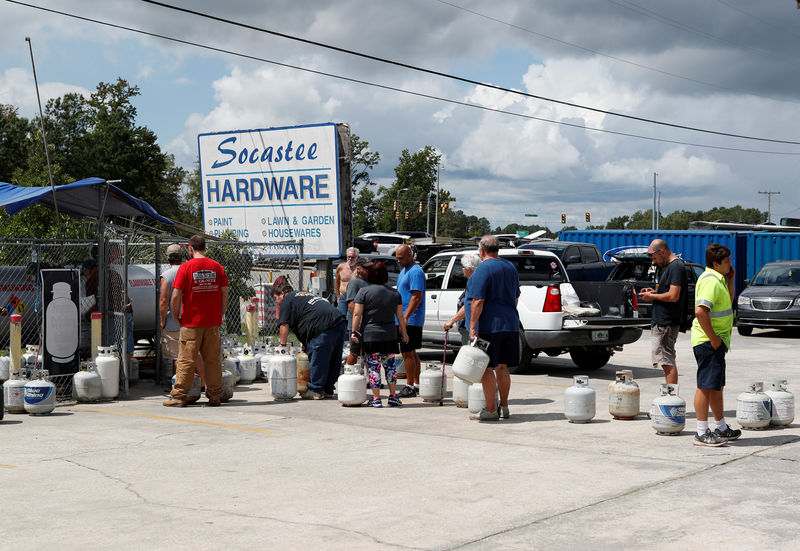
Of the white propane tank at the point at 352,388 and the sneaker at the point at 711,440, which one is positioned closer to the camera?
the sneaker at the point at 711,440

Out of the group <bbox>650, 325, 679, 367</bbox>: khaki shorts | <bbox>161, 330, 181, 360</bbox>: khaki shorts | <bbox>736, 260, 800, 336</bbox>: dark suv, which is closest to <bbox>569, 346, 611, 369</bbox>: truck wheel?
<bbox>650, 325, 679, 367</bbox>: khaki shorts

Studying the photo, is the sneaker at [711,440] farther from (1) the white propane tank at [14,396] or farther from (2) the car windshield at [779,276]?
(2) the car windshield at [779,276]

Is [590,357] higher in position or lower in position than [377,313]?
lower

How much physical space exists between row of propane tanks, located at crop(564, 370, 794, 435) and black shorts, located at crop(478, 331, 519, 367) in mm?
708

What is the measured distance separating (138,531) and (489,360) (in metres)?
4.59

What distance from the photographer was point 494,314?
372 inches

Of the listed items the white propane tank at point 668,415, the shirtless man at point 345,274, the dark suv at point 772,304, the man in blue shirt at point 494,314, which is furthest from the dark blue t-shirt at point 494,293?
the dark suv at point 772,304

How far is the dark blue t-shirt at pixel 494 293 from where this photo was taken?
9398 mm

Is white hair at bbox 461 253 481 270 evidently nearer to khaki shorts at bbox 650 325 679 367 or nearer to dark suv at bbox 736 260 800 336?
khaki shorts at bbox 650 325 679 367

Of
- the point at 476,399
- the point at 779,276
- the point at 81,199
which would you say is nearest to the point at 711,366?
the point at 476,399

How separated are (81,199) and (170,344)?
240 cm

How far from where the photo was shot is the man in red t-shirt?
1059cm

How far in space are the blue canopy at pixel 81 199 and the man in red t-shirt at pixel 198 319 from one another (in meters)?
1.62

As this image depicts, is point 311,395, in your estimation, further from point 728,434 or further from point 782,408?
point 782,408
